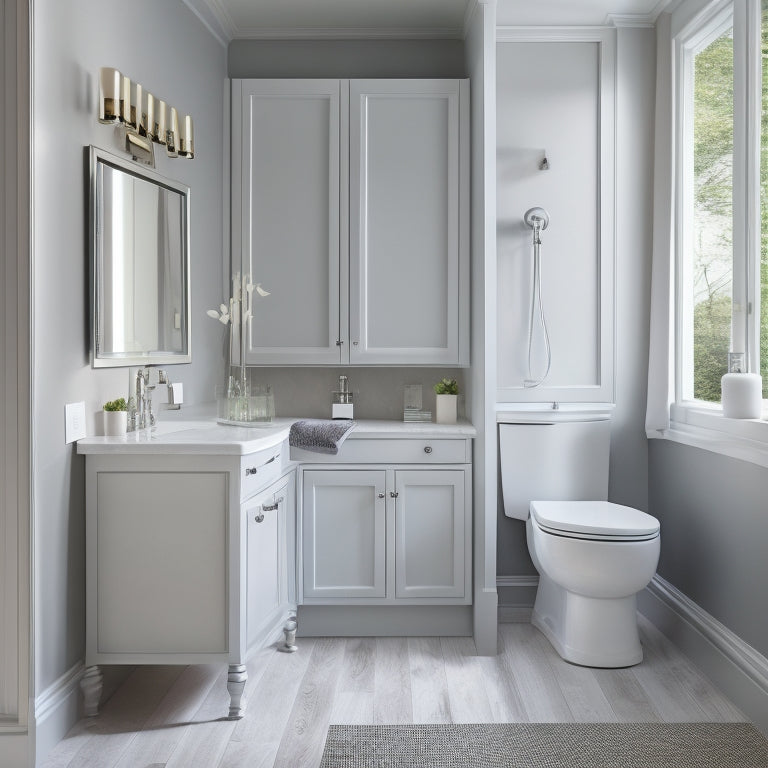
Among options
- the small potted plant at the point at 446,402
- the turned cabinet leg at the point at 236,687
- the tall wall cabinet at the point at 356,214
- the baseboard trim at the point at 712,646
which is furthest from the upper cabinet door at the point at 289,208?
the baseboard trim at the point at 712,646

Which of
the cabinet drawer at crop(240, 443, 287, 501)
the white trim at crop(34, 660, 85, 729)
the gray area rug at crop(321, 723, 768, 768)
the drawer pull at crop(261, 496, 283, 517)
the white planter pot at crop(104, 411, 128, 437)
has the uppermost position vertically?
the white planter pot at crop(104, 411, 128, 437)

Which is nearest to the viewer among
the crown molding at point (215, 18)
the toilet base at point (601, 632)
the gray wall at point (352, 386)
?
the toilet base at point (601, 632)

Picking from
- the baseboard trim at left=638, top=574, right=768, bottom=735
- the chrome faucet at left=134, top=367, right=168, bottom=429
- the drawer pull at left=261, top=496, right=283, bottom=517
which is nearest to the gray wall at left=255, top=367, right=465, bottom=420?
the drawer pull at left=261, top=496, right=283, bottom=517

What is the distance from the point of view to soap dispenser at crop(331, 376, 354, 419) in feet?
10.8

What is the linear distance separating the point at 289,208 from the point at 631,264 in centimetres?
152

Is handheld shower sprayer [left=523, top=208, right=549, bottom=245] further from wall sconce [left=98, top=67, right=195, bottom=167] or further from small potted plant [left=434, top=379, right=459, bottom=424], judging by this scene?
wall sconce [left=98, top=67, right=195, bottom=167]

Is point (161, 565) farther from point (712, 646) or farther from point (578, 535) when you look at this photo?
point (712, 646)

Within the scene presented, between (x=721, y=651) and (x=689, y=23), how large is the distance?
237 centimetres

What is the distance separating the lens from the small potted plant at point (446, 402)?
10.7ft

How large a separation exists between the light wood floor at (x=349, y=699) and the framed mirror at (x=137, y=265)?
1.12 meters

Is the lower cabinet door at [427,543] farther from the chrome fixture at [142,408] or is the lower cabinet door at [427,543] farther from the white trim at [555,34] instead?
the white trim at [555,34]

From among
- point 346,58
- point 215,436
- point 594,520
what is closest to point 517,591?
point 594,520

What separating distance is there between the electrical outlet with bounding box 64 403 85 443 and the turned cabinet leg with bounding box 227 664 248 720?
0.85 meters

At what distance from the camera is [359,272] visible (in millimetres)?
3205
